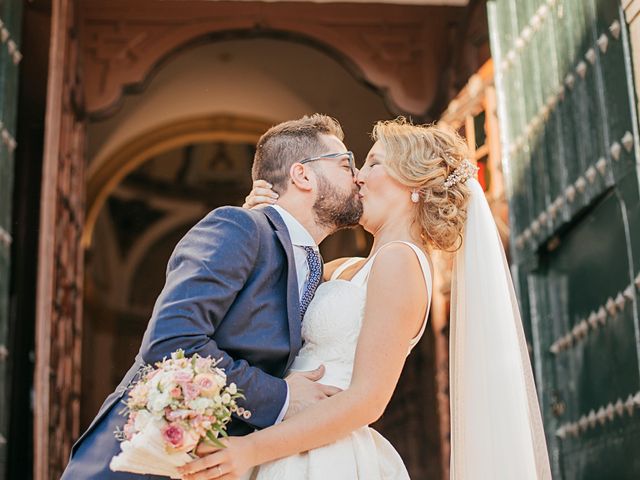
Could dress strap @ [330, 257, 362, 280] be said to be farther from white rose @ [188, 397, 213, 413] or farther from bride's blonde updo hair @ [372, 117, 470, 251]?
white rose @ [188, 397, 213, 413]

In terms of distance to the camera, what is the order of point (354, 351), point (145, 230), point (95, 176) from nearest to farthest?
point (354, 351) < point (95, 176) < point (145, 230)

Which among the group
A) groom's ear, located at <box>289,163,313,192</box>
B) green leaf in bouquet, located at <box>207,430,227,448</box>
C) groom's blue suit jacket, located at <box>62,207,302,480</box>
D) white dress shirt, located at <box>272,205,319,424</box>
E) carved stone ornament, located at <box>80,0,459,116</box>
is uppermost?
carved stone ornament, located at <box>80,0,459,116</box>

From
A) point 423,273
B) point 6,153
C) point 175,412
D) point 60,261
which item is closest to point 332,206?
point 423,273

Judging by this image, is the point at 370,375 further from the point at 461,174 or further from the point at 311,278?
the point at 461,174

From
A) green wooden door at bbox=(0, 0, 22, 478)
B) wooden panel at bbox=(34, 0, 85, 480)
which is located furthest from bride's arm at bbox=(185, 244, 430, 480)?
wooden panel at bbox=(34, 0, 85, 480)

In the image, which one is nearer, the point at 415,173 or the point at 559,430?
the point at 415,173

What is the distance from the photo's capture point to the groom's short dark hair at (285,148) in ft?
11.1

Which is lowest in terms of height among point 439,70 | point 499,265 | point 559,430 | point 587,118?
point 559,430

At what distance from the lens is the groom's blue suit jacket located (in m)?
2.67

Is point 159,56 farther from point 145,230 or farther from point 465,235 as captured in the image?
point 145,230

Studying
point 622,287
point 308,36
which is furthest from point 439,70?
point 622,287

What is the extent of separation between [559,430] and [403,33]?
3.45 m

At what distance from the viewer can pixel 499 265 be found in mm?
3373

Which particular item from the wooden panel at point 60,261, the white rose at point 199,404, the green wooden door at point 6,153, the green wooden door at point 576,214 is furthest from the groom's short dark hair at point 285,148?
the wooden panel at point 60,261
